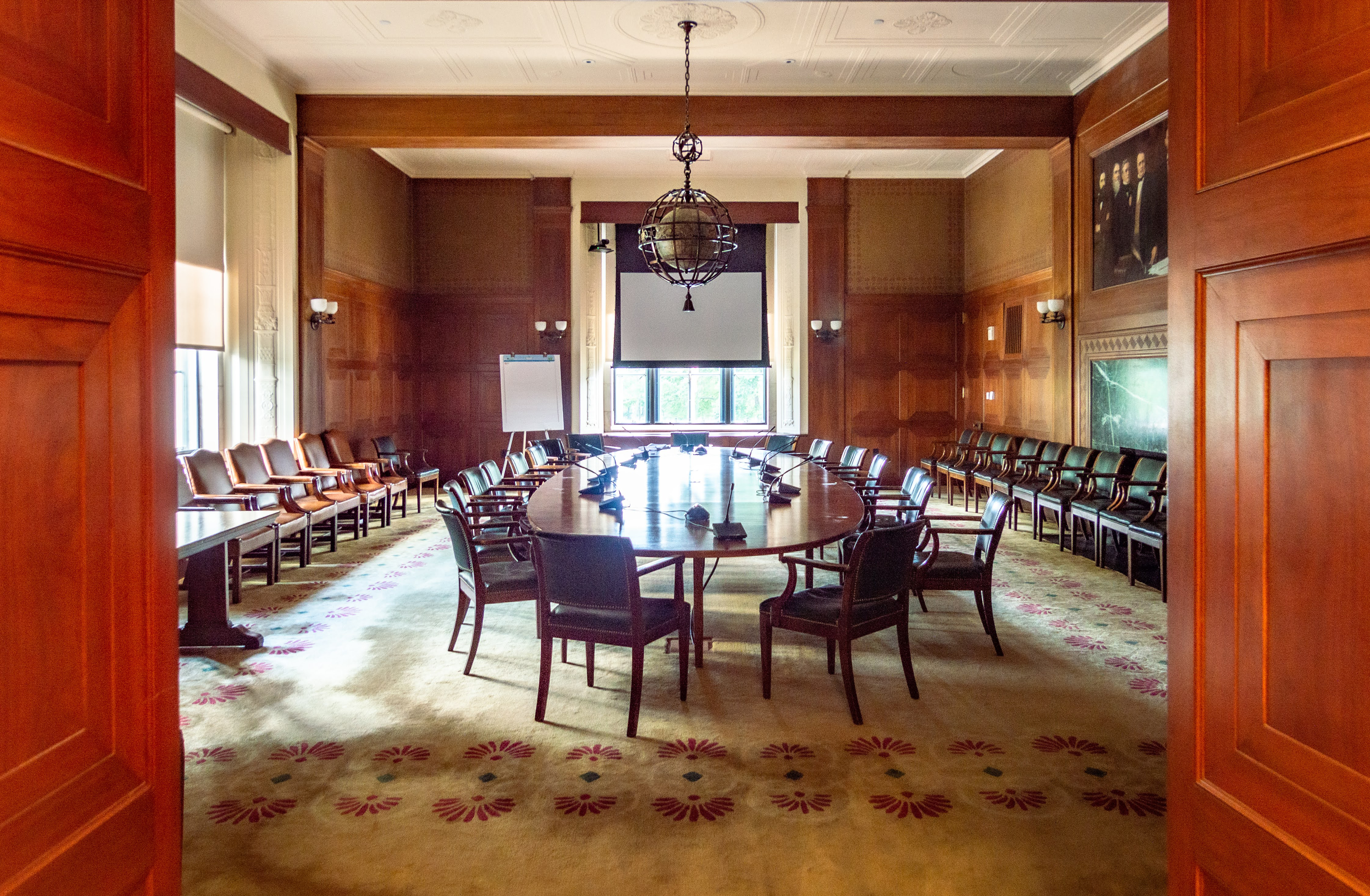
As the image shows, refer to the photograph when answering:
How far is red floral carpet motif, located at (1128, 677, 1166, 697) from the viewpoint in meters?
3.88

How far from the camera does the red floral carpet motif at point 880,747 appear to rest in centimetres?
324

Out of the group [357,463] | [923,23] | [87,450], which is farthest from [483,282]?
[87,450]

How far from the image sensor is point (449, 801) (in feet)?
9.40

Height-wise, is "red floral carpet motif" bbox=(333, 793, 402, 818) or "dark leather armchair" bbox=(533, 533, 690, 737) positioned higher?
"dark leather armchair" bbox=(533, 533, 690, 737)

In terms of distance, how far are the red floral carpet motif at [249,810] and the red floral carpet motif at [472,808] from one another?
0.50 m

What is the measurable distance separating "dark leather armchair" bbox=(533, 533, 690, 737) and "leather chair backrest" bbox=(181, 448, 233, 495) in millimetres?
3627

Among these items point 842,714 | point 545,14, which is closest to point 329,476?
point 545,14

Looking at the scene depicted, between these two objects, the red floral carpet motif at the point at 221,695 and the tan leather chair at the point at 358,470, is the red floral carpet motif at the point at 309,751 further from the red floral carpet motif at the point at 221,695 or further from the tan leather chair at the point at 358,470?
the tan leather chair at the point at 358,470

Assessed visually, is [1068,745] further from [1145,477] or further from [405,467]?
[405,467]

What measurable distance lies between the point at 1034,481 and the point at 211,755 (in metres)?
7.40

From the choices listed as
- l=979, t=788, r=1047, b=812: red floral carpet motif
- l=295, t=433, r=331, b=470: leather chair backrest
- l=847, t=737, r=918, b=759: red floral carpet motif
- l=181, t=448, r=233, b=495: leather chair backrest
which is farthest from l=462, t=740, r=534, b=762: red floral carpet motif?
l=295, t=433, r=331, b=470: leather chair backrest

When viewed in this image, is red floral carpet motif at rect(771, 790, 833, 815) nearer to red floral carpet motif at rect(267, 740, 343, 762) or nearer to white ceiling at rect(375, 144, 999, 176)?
red floral carpet motif at rect(267, 740, 343, 762)

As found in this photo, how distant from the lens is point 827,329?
38.9 feet

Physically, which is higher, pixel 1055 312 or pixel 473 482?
pixel 1055 312
